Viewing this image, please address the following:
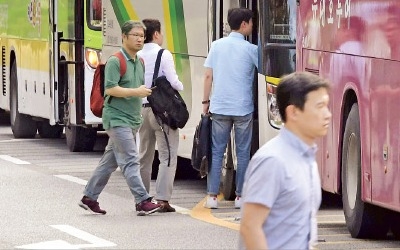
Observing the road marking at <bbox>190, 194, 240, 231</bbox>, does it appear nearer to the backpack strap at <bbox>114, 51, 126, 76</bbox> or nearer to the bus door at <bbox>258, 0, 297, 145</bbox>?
the bus door at <bbox>258, 0, 297, 145</bbox>

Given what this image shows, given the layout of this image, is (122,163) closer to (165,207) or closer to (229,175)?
(165,207)

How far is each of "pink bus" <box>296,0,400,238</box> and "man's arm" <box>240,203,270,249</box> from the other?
512cm

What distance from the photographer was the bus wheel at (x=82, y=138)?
2166 centimetres

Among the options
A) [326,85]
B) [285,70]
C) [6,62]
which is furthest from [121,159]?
[6,62]

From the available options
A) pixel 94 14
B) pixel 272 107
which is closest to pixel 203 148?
pixel 272 107

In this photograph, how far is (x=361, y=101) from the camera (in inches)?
452

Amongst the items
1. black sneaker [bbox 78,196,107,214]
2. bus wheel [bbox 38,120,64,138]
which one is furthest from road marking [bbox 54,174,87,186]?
bus wheel [bbox 38,120,64,138]

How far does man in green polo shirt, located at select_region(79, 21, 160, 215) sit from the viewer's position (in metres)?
13.2

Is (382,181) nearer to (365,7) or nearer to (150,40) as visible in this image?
(365,7)

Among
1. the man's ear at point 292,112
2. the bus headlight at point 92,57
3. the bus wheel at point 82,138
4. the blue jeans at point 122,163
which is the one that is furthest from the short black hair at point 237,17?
the man's ear at point 292,112

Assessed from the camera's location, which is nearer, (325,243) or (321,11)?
(325,243)

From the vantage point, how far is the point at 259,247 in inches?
213

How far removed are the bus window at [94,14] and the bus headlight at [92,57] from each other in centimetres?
34

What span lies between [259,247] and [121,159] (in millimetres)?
8125
